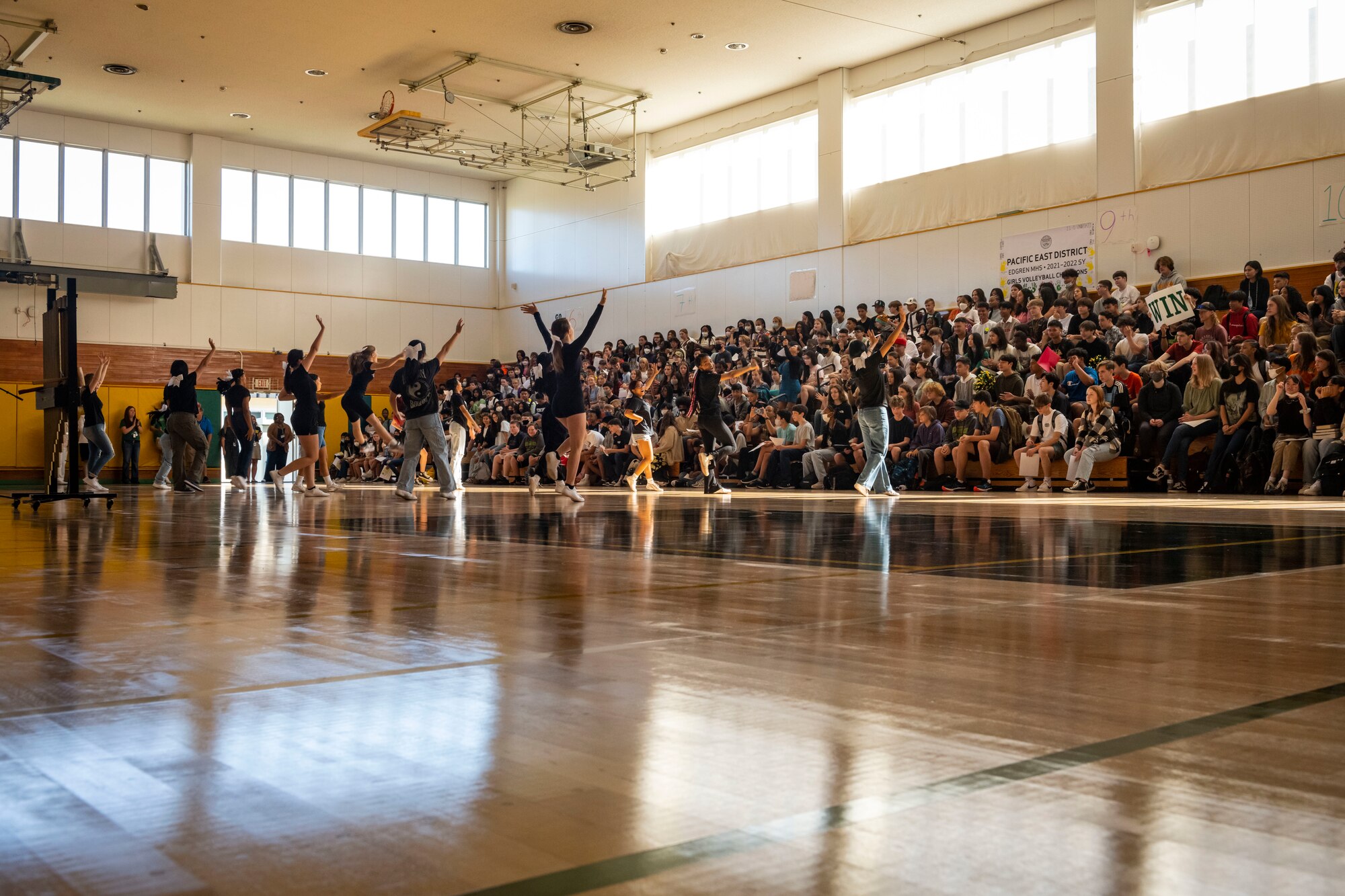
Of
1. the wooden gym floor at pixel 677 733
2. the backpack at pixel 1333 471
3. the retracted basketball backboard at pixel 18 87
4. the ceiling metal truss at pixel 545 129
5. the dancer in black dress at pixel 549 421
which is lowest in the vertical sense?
the wooden gym floor at pixel 677 733

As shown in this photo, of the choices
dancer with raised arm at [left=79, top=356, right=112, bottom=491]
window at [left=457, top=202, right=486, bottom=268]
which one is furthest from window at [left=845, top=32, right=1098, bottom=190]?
dancer with raised arm at [left=79, top=356, right=112, bottom=491]

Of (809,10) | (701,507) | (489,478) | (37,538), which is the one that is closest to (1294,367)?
(701,507)

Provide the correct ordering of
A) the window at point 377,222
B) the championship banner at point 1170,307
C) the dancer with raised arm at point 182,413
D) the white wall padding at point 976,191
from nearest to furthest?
the championship banner at point 1170,307 < the dancer with raised arm at point 182,413 < the white wall padding at point 976,191 < the window at point 377,222

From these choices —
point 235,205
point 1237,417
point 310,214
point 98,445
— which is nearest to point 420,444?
point 98,445

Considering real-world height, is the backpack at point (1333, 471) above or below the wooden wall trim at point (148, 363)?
below

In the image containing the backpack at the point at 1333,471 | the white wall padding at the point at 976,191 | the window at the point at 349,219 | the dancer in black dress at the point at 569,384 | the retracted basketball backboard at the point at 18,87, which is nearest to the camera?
the dancer in black dress at the point at 569,384

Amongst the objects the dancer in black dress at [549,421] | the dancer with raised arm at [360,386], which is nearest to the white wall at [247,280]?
the dancer with raised arm at [360,386]

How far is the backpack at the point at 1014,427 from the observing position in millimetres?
14344

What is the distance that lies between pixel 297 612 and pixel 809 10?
1829cm

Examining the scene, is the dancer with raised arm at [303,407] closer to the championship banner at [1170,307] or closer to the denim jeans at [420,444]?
the denim jeans at [420,444]

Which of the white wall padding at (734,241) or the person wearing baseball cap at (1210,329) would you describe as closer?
the person wearing baseball cap at (1210,329)

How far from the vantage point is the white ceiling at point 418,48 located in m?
19.2

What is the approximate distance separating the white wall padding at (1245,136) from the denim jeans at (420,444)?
1231cm

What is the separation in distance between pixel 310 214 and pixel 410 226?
2776mm
